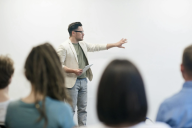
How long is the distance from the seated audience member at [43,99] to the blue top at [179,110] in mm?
488

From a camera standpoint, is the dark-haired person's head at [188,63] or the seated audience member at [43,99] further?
the dark-haired person's head at [188,63]

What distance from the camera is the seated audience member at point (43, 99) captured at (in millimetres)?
989

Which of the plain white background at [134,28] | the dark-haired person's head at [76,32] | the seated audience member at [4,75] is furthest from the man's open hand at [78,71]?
the seated audience member at [4,75]

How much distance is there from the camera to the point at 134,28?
316cm

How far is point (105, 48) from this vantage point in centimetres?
299

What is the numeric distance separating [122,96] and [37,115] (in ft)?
1.42

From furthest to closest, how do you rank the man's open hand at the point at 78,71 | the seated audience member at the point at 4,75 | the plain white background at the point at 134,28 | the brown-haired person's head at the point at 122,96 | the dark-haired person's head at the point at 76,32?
the plain white background at the point at 134,28 → the dark-haired person's head at the point at 76,32 → the man's open hand at the point at 78,71 → the seated audience member at the point at 4,75 → the brown-haired person's head at the point at 122,96

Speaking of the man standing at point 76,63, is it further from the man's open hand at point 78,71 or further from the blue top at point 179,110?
the blue top at point 179,110

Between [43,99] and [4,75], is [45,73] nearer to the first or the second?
[43,99]

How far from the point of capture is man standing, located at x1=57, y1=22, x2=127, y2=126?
2689 millimetres

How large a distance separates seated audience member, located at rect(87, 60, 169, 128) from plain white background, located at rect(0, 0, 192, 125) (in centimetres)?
234

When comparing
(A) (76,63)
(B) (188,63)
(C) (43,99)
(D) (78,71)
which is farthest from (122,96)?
(A) (76,63)

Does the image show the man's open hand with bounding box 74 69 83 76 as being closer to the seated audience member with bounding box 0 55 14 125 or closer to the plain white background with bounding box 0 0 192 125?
the plain white background with bounding box 0 0 192 125

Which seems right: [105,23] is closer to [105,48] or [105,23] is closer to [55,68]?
[105,48]
